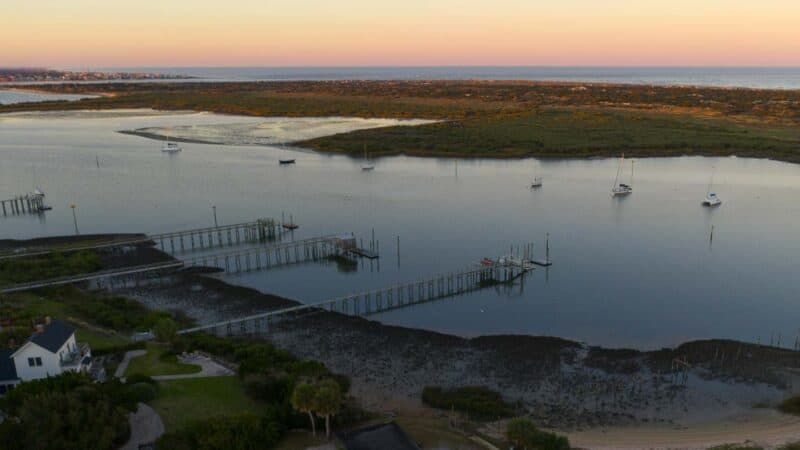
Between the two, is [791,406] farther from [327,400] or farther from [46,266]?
[46,266]

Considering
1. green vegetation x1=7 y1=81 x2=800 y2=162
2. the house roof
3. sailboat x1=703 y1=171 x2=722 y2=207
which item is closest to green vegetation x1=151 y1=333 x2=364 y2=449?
the house roof

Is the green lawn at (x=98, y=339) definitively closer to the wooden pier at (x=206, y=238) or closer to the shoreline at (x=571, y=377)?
the shoreline at (x=571, y=377)

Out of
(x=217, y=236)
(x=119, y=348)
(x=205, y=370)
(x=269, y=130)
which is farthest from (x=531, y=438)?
(x=269, y=130)

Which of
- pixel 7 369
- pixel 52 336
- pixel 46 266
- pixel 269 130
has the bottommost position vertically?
pixel 46 266

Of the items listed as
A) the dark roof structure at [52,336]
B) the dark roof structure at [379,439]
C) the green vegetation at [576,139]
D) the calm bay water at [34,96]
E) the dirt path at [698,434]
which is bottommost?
the dirt path at [698,434]

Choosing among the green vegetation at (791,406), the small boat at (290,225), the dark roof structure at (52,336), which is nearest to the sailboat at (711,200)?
the green vegetation at (791,406)

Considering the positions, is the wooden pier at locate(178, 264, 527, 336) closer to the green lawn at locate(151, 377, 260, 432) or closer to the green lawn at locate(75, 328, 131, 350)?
the green lawn at locate(75, 328, 131, 350)
